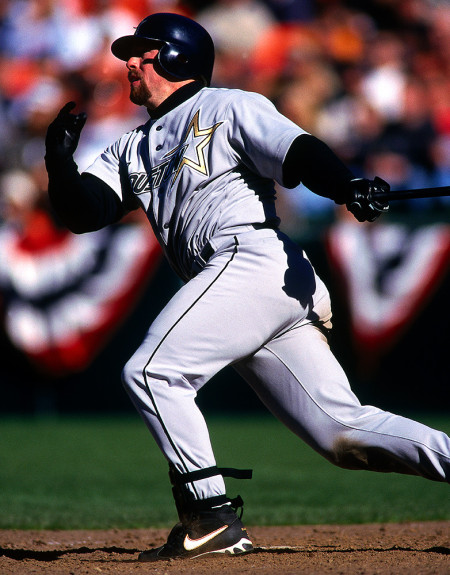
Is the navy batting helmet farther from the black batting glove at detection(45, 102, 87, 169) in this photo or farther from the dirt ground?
the dirt ground

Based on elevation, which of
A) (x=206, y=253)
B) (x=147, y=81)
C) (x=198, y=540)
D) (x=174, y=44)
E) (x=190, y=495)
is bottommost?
(x=198, y=540)

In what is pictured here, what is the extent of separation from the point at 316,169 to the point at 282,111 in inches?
282

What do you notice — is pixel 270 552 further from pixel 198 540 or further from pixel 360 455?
pixel 360 455

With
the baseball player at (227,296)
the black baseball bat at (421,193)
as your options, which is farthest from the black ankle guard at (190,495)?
the black baseball bat at (421,193)

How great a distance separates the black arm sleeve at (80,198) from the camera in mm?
3072

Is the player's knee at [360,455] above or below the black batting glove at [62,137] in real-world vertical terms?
below

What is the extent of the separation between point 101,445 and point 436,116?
5153 mm

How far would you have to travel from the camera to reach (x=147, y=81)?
10.4 ft

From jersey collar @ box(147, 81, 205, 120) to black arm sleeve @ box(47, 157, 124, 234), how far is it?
33 cm

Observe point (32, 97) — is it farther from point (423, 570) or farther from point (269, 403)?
point (423, 570)

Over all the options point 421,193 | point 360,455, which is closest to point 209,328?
point 360,455

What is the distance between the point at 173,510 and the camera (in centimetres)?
463

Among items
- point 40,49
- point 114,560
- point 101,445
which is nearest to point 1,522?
point 114,560

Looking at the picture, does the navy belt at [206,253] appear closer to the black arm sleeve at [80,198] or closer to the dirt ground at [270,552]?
the black arm sleeve at [80,198]
